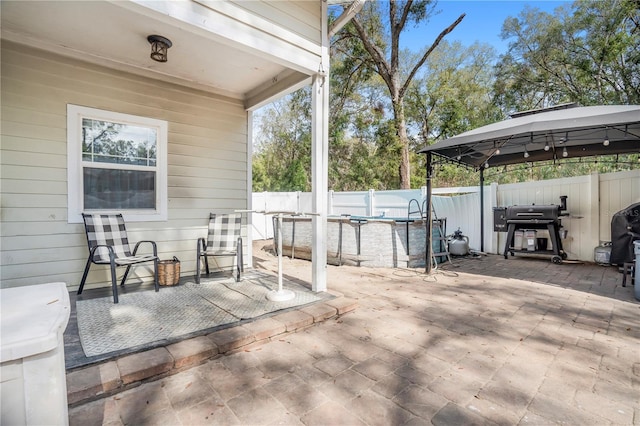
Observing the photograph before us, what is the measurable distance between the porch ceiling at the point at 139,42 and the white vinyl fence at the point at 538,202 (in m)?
4.45

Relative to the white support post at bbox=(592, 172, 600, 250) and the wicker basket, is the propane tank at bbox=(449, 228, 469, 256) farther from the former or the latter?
the wicker basket

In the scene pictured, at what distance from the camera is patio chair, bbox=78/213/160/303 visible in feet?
10.5

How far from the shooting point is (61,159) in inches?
132

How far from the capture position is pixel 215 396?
5.67 feet

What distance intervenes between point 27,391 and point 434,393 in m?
1.78

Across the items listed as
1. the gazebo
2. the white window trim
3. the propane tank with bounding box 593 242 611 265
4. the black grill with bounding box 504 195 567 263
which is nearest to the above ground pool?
the gazebo

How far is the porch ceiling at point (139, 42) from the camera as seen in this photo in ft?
8.51

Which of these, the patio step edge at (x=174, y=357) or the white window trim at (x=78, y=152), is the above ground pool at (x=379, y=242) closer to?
the white window trim at (x=78, y=152)

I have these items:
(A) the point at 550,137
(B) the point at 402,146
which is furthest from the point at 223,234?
(B) the point at 402,146

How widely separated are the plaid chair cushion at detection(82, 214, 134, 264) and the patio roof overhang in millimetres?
4252

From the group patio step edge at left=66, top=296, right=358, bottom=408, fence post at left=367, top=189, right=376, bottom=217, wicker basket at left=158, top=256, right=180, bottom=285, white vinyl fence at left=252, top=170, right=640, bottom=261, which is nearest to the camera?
patio step edge at left=66, top=296, right=358, bottom=408

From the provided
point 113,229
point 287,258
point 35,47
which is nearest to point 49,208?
point 113,229

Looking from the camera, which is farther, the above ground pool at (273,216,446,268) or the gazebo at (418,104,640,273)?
the above ground pool at (273,216,446,268)

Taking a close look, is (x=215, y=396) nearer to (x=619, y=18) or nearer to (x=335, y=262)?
(x=335, y=262)
